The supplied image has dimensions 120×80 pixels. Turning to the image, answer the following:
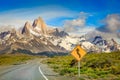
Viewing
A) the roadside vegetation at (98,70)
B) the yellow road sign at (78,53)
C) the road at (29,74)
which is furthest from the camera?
the yellow road sign at (78,53)

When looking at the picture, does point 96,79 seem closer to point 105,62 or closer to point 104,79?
point 104,79

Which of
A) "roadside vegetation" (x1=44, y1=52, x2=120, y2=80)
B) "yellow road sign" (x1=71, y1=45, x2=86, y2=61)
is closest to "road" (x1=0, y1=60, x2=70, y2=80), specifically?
"roadside vegetation" (x1=44, y1=52, x2=120, y2=80)

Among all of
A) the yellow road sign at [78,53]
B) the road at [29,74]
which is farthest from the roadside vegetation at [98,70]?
the yellow road sign at [78,53]

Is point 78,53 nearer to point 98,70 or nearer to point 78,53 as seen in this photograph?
point 78,53

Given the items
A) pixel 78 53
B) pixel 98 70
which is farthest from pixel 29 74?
pixel 78 53

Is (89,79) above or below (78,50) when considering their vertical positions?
below

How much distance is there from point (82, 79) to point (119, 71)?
5.53m

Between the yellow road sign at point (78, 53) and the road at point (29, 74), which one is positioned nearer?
the road at point (29, 74)

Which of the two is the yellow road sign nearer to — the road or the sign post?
the sign post

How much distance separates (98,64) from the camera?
41156 mm

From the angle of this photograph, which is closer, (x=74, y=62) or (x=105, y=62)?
(x=105, y=62)

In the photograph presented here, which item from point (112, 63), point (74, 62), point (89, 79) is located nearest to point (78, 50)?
point (89, 79)

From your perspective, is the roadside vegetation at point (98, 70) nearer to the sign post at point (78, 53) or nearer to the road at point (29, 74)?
the road at point (29, 74)

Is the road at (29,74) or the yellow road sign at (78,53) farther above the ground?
the yellow road sign at (78,53)
